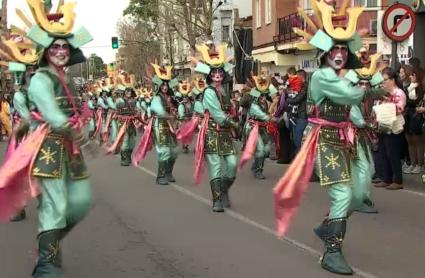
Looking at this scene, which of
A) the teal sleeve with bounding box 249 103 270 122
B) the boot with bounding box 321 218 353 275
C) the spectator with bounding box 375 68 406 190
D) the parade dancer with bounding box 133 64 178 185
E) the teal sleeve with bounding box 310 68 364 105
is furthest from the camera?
the parade dancer with bounding box 133 64 178 185

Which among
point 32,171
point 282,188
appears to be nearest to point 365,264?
point 282,188

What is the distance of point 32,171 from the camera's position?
4941mm

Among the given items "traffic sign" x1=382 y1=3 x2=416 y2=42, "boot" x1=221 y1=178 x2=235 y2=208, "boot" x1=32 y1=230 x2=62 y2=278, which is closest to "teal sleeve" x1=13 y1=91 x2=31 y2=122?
"boot" x1=32 y1=230 x2=62 y2=278

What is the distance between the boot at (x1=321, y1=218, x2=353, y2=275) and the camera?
5.55m

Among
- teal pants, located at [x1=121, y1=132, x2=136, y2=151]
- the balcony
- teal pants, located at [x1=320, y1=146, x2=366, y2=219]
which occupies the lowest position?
teal pants, located at [x1=121, y1=132, x2=136, y2=151]

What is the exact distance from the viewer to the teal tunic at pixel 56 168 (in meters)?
4.86

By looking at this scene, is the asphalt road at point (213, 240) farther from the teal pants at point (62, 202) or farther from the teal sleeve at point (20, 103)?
the teal sleeve at point (20, 103)

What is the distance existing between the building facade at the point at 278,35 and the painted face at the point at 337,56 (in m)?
18.9

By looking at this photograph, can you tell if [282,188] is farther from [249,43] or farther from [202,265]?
[249,43]

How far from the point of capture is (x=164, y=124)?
11.8 meters

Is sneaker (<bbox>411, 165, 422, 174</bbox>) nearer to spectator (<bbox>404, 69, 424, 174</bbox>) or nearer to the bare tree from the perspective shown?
spectator (<bbox>404, 69, 424, 174</bbox>)

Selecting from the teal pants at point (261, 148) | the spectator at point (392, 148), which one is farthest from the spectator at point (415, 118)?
the teal pants at point (261, 148)

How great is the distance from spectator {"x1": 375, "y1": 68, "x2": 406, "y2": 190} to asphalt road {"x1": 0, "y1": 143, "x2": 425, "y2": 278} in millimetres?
300

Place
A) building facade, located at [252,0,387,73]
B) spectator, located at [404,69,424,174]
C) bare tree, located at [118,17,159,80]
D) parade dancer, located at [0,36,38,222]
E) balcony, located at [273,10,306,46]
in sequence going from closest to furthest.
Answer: parade dancer, located at [0,36,38,222] < spectator, located at [404,69,424,174] < balcony, located at [273,10,306,46] < building facade, located at [252,0,387,73] < bare tree, located at [118,17,159,80]
